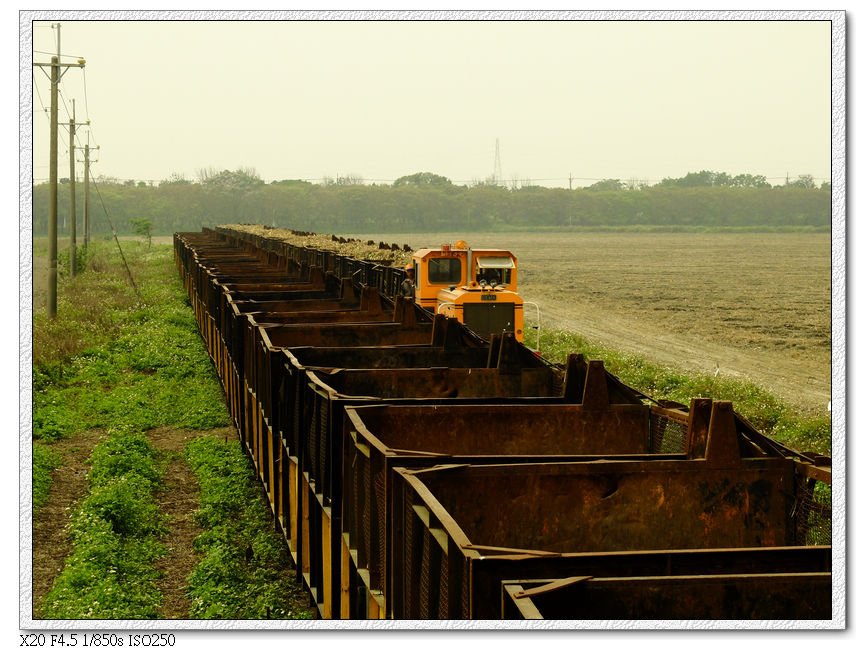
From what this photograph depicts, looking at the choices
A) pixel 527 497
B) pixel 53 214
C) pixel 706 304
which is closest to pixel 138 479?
pixel 527 497

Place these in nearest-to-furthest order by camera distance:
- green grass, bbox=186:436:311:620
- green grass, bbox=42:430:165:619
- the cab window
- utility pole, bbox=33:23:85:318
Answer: green grass, bbox=42:430:165:619 → green grass, bbox=186:436:311:620 → the cab window → utility pole, bbox=33:23:85:318

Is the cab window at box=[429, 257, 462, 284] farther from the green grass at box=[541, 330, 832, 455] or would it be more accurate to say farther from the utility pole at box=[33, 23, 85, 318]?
the utility pole at box=[33, 23, 85, 318]

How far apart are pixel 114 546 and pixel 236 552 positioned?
1121 mm

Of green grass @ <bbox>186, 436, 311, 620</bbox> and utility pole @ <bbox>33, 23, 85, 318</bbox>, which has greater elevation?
utility pole @ <bbox>33, 23, 85, 318</bbox>

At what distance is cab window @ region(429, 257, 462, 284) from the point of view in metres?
19.6

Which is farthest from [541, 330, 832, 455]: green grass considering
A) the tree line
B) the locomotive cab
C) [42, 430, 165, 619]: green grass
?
the tree line

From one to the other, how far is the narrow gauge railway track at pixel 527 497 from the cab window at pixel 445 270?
8589 millimetres

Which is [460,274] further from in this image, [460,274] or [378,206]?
[378,206]

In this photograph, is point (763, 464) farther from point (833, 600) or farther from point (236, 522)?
point (236, 522)

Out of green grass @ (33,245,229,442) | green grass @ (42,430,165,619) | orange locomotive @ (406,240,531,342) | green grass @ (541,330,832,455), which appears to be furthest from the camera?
orange locomotive @ (406,240,531,342)

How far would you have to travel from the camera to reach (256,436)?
1216cm

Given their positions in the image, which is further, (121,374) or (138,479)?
(121,374)

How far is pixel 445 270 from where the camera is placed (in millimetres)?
19672

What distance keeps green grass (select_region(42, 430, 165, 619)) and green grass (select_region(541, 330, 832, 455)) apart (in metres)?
7.85
